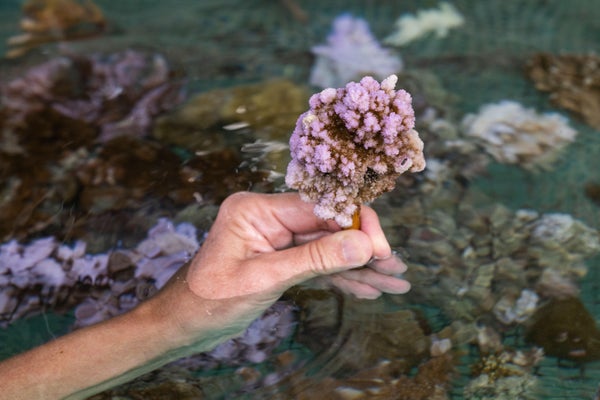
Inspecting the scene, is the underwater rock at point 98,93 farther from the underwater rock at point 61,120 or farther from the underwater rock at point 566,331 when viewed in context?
the underwater rock at point 566,331

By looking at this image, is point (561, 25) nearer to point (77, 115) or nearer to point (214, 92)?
point (214, 92)

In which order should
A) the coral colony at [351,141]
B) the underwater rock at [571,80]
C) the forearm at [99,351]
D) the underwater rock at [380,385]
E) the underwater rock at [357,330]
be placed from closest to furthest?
the coral colony at [351,141], the forearm at [99,351], the underwater rock at [380,385], the underwater rock at [357,330], the underwater rock at [571,80]

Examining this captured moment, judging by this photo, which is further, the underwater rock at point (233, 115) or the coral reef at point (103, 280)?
the underwater rock at point (233, 115)

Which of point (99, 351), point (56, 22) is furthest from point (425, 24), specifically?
point (99, 351)

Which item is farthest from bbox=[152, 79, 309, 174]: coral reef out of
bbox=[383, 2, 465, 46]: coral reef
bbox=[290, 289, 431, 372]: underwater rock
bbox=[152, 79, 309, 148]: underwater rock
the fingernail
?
bbox=[383, 2, 465, 46]: coral reef

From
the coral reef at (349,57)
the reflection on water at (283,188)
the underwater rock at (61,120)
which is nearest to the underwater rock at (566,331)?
the reflection on water at (283,188)

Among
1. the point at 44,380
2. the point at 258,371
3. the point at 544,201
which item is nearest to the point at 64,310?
the point at 44,380
